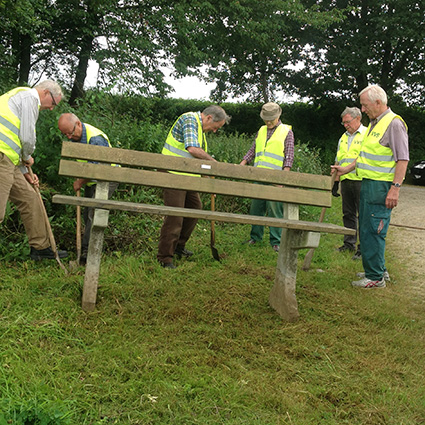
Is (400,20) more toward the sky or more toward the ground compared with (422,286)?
more toward the sky

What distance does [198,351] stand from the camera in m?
2.90

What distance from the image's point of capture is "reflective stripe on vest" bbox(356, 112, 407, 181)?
4469 millimetres

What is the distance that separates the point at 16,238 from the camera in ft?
15.6

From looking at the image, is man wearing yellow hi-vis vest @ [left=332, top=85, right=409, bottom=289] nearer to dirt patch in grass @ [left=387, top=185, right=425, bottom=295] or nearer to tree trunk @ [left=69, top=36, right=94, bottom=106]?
dirt patch in grass @ [left=387, top=185, right=425, bottom=295]

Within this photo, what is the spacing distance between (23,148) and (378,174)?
340cm

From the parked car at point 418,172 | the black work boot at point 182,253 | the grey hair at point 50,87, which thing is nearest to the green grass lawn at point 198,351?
the black work boot at point 182,253

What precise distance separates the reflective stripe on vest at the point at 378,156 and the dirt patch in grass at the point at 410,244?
128 centimetres

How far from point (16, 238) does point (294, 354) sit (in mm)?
3231

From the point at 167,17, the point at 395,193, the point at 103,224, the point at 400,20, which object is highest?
the point at 400,20

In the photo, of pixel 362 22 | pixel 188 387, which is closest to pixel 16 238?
pixel 188 387

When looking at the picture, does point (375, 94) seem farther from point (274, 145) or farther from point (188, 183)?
point (188, 183)

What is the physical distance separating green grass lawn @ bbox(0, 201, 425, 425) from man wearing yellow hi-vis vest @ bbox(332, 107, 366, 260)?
1793 millimetres

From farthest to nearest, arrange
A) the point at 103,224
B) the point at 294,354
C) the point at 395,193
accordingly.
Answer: the point at 395,193 < the point at 103,224 < the point at 294,354

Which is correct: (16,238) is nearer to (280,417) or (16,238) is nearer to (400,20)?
(280,417)
